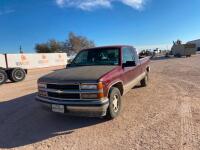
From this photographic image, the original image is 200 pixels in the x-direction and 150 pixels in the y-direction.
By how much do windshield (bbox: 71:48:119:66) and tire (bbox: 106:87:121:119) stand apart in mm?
1020

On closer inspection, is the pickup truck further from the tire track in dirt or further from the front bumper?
the tire track in dirt

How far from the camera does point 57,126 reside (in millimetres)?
5312

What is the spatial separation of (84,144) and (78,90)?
116cm

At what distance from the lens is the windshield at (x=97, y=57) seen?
249 inches

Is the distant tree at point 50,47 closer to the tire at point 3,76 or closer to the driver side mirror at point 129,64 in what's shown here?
the tire at point 3,76

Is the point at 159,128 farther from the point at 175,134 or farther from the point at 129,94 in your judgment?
the point at 129,94

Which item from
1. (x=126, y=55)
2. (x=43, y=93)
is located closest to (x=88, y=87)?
(x=43, y=93)

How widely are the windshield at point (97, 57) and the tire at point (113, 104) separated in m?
1.02

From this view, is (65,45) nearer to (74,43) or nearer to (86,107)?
(74,43)

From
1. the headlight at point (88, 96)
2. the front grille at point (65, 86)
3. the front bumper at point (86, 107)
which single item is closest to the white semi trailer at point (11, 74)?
the front grille at point (65, 86)

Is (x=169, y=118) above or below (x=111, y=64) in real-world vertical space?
below

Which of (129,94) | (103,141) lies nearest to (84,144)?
(103,141)

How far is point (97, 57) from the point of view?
21.9ft

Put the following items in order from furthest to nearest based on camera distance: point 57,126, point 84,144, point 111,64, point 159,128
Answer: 1. point 111,64
2. point 57,126
3. point 159,128
4. point 84,144
